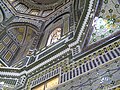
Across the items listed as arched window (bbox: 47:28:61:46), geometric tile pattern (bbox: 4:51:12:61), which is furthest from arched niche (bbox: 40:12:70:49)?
geometric tile pattern (bbox: 4:51:12:61)

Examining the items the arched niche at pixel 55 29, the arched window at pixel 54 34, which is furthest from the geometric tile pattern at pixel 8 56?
the arched window at pixel 54 34

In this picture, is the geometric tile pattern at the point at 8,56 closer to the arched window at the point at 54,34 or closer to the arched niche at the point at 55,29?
the arched niche at the point at 55,29

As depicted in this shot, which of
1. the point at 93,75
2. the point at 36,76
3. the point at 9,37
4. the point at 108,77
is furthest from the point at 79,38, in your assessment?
the point at 9,37

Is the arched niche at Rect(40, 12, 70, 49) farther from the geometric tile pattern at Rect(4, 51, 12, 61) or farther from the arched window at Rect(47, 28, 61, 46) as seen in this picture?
the geometric tile pattern at Rect(4, 51, 12, 61)

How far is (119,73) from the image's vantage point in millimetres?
3221

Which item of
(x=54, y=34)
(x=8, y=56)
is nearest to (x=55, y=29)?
(x=54, y=34)

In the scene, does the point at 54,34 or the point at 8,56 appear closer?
the point at 54,34

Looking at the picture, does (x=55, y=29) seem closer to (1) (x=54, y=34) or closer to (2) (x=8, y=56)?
(1) (x=54, y=34)

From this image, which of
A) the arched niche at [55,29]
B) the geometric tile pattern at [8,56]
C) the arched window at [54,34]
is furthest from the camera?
the geometric tile pattern at [8,56]

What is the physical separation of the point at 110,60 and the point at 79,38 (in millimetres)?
1787

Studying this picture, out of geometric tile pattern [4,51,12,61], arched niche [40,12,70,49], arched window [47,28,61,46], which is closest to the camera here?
arched niche [40,12,70,49]

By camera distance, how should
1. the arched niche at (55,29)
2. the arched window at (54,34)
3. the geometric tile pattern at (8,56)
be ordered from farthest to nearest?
1. the geometric tile pattern at (8,56)
2. the arched window at (54,34)
3. the arched niche at (55,29)

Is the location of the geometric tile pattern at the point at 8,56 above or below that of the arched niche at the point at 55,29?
above

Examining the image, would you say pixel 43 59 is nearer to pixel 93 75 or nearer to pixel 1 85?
pixel 1 85
